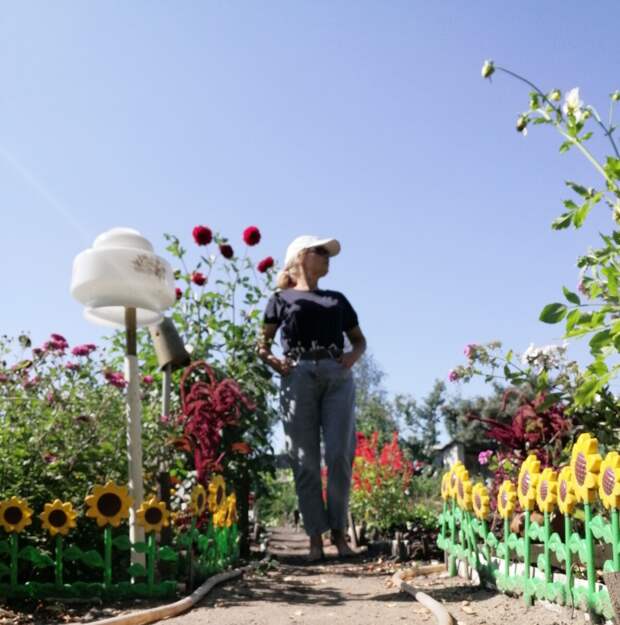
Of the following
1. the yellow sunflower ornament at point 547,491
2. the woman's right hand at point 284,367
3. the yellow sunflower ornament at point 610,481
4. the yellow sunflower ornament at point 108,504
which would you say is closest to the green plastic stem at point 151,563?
the yellow sunflower ornament at point 108,504

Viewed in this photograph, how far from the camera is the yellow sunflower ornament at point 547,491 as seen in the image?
2525 mm

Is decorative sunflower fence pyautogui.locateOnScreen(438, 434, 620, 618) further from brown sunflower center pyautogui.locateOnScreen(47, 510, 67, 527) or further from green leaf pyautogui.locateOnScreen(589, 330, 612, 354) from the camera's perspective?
brown sunflower center pyautogui.locateOnScreen(47, 510, 67, 527)

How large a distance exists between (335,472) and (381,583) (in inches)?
47.7

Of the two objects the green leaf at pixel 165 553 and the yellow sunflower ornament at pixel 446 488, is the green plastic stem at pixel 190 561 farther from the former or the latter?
the yellow sunflower ornament at pixel 446 488

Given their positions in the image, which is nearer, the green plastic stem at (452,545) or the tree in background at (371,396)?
the green plastic stem at (452,545)

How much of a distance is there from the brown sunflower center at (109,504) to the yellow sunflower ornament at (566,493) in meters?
1.92

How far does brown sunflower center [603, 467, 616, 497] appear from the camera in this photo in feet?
6.81

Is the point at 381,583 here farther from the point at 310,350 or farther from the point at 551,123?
the point at 551,123

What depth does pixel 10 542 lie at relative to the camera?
3.41 m

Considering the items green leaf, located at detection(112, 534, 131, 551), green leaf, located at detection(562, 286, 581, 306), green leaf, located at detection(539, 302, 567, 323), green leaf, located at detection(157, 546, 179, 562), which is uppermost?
green leaf, located at detection(562, 286, 581, 306)

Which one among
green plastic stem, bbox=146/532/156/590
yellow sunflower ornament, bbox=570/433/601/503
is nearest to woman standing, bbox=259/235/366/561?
green plastic stem, bbox=146/532/156/590

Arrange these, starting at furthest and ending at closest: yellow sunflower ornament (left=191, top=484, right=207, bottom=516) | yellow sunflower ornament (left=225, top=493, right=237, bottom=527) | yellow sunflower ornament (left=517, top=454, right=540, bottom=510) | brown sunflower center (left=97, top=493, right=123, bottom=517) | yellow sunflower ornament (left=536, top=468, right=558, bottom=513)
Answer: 1. yellow sunflower ornament (left=225, top=493, right=237, bottom=527)
2. yellow sunflower ornament (left=191, top=484, right=207, bottom=516)
3. brown sunflower center (left=97, top=493, right=123, bottom=517)
4. yellow sunflower ornament (left=517, top=454, right=540, bottom=510)
5. yellow sunflower ornament (left=536, top=468, right=558, bottom=513)

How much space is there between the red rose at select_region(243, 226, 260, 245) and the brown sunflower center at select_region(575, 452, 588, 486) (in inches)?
163

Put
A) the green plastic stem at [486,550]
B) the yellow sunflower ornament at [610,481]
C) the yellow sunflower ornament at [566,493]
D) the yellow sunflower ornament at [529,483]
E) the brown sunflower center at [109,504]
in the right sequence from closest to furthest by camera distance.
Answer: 1. the yellow sunflower ornament at [610,481]
2. the yellow sunflower ornament at [566,493]
3. the yellow sunflower ornament at [529,483]
4. the green plastic stem at [486,550]
5. the brown sunflower center at [109,504]
